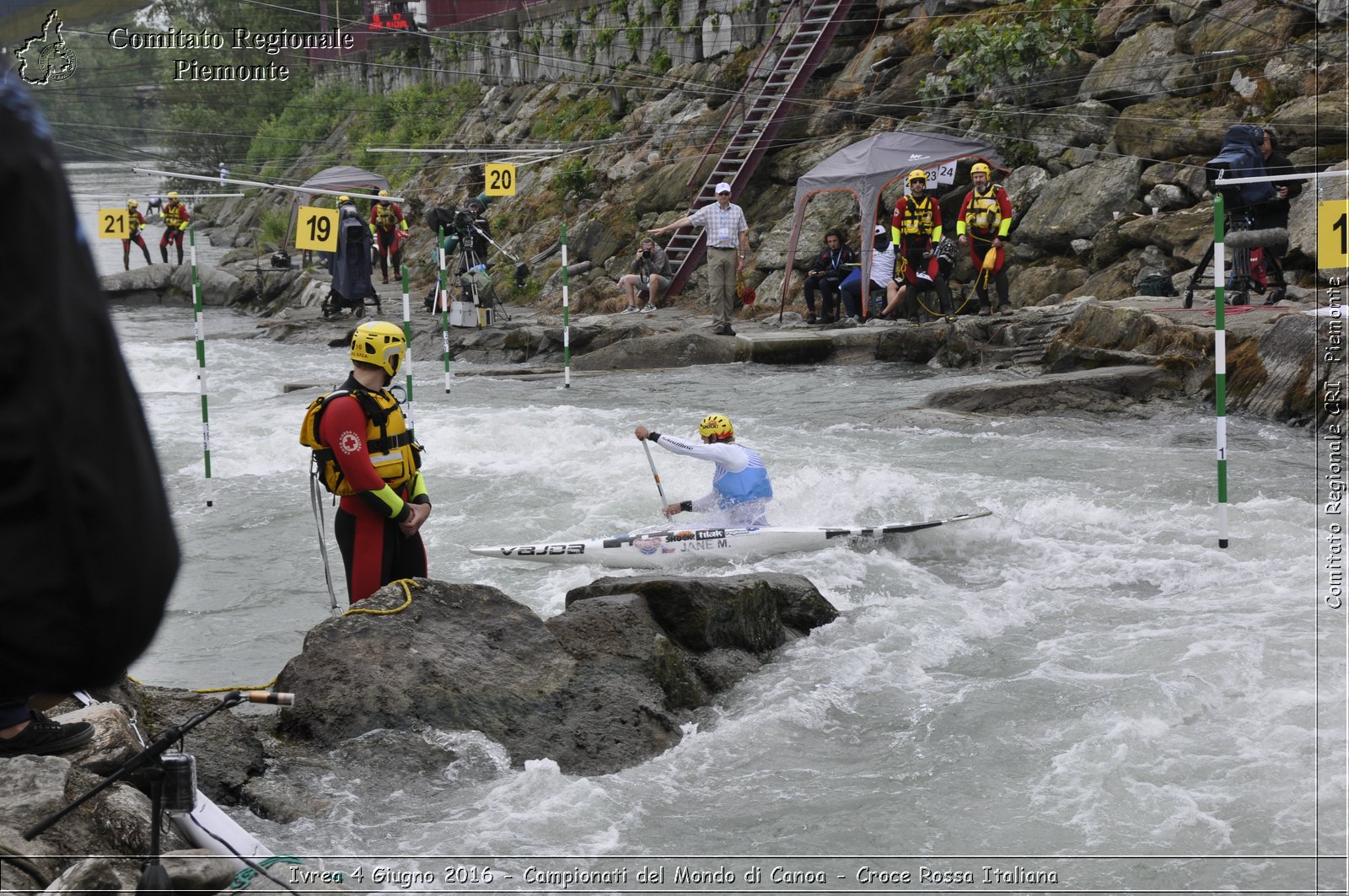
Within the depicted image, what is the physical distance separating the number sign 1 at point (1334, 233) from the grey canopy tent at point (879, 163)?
10804 mm

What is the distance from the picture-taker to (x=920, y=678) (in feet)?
20.6

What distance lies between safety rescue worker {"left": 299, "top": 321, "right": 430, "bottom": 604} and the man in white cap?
1193cm

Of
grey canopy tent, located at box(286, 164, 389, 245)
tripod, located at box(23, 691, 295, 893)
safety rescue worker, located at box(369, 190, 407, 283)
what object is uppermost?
grey canopy tent, located at box(286, 164, 389, 245)

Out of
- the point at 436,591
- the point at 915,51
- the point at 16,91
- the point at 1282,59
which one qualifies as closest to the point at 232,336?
the point at 915,51

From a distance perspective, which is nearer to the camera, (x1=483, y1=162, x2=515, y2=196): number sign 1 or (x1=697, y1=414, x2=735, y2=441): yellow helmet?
(x1=697, y1=414, x2=735, y2=441): yellow helmet

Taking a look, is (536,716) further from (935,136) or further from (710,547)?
(935,136)

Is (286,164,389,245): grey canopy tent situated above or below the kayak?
above

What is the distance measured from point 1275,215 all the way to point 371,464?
10101 mm

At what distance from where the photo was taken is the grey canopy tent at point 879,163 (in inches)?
693

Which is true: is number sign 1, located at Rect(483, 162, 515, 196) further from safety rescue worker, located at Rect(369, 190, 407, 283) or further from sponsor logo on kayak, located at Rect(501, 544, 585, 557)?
sponsor logo on kayak, located at Rect(501, 544, 585, 557)

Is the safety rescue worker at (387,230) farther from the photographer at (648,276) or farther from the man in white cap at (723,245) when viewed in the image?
the man in white cap at (723,245)

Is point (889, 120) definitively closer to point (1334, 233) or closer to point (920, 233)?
point (920, 233)

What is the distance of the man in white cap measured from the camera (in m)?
18.0

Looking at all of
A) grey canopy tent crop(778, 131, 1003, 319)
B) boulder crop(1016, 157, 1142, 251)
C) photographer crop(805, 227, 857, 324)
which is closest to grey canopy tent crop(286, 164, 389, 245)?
grey canopy tent crop(778, 131, 1003, 319)
